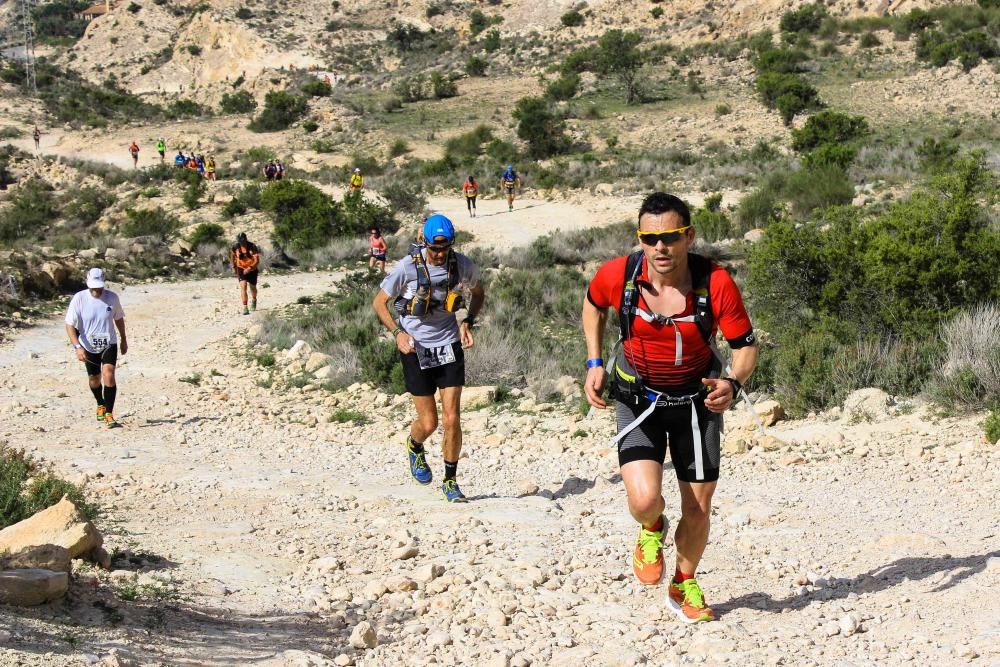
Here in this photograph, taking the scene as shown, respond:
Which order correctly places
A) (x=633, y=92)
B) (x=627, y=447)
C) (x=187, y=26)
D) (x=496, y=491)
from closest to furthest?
(x=627, y=447) < (x=496, y=491) < (x=633, y=92) < (x=187, y=26)

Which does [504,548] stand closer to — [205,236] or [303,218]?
[205,236]

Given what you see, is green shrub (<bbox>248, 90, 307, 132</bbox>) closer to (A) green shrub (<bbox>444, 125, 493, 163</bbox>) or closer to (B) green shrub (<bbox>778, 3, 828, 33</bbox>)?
(A) green shrub (<bbox>444, 125, 493, 163</bbox>)

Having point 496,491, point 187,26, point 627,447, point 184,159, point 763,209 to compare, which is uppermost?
point 187,26

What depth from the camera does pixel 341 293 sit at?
17.8 meters

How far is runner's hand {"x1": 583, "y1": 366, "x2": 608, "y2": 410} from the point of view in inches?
171

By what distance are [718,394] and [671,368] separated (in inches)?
9.3

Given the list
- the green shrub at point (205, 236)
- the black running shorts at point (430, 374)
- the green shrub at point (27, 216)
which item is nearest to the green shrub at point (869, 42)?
the green shrub at point (205, 236)

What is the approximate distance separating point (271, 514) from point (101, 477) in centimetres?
182

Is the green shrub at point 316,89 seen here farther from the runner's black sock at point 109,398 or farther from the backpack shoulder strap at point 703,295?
the backpack shoulder strap at point 703,295

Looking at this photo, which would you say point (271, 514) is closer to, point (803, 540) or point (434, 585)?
point (434, 585)

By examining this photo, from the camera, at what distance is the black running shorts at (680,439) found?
424cm

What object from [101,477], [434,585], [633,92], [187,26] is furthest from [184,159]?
[187,26]

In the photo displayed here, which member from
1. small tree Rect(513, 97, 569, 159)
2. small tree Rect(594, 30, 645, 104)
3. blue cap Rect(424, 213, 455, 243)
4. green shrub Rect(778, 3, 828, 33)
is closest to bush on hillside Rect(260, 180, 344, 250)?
small tree Rect(513, 97, 569, 159)

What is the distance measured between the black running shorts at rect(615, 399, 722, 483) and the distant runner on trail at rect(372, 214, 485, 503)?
2.33m
